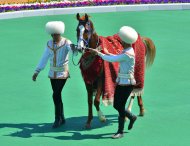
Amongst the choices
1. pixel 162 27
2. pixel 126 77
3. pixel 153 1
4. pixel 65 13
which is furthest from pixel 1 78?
pixel 153 1

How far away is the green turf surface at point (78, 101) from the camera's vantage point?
342 inches

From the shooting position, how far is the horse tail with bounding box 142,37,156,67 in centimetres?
998

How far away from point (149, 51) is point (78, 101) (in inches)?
61.0

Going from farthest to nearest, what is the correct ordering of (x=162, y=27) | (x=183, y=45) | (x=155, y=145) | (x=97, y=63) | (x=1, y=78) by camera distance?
(x=162, y=27), (x=183, y=45), (x=1, y=78), (x=97, y=63), (x=155, y=145)

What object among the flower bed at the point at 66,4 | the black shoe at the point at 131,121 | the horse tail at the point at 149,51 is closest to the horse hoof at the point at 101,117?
the black shoe at the point at 131,121

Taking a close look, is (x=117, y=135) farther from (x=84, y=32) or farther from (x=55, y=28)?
(x=55, y=28)

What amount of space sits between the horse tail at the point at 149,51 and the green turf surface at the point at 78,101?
76 centimetres

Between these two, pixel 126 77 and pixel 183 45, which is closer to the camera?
pixel 126 77

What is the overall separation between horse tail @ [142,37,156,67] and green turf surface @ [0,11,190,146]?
0.76 m

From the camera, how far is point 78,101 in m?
10.6

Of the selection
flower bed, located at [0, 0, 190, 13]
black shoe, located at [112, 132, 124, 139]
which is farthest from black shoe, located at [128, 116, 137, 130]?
flower bed, located at [0, 0, 190, 13]

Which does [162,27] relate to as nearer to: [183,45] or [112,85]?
[183,45]

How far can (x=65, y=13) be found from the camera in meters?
20.6

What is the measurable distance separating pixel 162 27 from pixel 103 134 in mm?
9705
